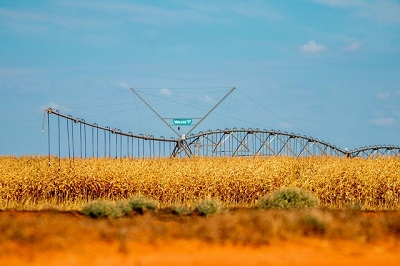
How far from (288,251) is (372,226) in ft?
13.0

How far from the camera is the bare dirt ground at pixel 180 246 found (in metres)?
15.7

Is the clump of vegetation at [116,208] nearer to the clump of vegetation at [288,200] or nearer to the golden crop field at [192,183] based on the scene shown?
the clump of vegetation at [288,200]

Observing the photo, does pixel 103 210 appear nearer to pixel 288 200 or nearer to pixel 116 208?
pixel 116 208

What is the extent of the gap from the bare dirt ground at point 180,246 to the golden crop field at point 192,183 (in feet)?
55.7

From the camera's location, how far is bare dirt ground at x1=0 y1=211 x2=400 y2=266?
616 inches

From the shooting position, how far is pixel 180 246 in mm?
17000

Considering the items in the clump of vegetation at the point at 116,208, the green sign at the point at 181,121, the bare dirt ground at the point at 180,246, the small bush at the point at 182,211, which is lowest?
the bare dirt ground at the point at 180,246

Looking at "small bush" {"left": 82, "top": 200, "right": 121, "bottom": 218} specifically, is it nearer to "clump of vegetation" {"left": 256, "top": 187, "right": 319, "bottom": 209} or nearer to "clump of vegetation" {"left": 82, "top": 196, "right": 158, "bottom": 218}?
"clump of vegetation" {"left": 82, "top": 196, "right": 158, "bottom": 218}

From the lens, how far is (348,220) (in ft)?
67.6

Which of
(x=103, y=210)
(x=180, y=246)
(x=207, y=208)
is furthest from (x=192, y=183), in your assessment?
(x=180, y=246)

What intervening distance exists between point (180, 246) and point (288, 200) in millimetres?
10414

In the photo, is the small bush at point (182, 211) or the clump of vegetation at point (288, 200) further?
the clump of vegetation at point (288, 200)

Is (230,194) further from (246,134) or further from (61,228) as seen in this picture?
(246,134)

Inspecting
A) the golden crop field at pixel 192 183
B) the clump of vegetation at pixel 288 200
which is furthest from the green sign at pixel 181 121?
the clump of vegetation at pixel 288 200
